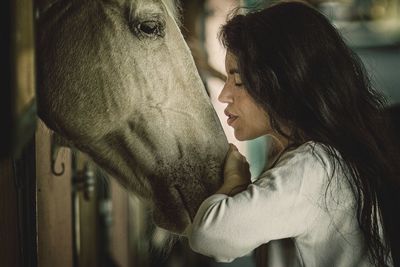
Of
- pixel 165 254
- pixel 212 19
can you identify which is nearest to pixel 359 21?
pixel 212 19

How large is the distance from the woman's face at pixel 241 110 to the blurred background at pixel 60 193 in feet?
0.72

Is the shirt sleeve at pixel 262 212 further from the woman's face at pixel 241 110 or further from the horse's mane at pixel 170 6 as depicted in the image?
the horse's mane at pixel 170 6

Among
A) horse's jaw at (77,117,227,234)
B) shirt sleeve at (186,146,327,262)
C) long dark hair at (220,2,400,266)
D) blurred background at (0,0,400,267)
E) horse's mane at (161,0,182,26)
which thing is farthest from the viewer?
horse's mane at (161,0,182,26)

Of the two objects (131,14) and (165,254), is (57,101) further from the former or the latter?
(165,254)

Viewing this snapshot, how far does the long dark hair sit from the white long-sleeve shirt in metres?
0.03

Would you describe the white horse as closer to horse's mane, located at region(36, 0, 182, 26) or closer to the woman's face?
horse's mane, located at region(36, 0, 182, 26)

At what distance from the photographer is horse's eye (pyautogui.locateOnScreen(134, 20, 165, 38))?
1.09 m

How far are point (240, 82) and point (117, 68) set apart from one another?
0.90 feet

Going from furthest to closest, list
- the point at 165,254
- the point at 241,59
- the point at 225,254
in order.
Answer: the point at 165,254
the point at 241,59
the point at 225,254

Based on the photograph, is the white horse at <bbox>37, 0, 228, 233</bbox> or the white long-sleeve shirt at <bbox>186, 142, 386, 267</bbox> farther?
the white horse at <bbox>37, 0, 228, 233</bbox>

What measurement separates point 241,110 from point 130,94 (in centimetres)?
25

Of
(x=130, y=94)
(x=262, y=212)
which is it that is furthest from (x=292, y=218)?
(x=130, y=94)

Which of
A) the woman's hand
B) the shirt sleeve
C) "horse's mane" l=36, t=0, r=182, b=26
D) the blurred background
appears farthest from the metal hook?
the shirt sleeve

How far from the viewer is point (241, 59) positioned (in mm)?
935
